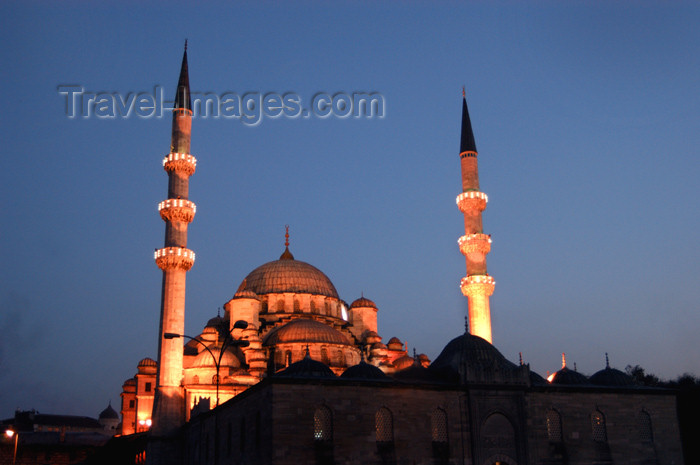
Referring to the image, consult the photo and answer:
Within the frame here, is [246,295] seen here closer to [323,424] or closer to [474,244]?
[474,244]

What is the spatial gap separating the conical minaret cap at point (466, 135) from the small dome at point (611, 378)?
17.0 metres

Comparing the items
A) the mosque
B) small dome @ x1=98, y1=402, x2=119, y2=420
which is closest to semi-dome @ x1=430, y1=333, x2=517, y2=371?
the mosque

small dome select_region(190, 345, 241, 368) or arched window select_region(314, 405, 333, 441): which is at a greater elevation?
small dome select_region(190, 345, 241, 368)

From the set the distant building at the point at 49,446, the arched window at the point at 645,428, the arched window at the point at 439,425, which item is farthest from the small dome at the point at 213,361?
the arched window at the point at 645,428

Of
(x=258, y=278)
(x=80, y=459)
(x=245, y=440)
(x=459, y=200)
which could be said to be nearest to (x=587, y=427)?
(x=245, y=440)

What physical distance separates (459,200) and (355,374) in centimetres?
1861

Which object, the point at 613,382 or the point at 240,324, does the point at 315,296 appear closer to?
the point at 613,382

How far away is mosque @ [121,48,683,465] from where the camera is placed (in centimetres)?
2533

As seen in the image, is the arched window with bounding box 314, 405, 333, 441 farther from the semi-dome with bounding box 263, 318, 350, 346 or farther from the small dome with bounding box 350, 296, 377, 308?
the small dome with bounding box 350, 296, 377, 308

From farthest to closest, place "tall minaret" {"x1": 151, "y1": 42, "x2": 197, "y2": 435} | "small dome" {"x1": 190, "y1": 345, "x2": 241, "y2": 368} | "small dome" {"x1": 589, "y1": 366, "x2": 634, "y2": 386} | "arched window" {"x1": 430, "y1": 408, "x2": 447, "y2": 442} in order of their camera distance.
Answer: "small dome" {"x1": 190, "y1": 345, "x2": 241, "y2": 368} → "tall minaret" {"x1": 151, "y1": 42, "x2": 197, "y2": 435} → "small dome" {"x1": 589, "y1": 366, "x2": 634, "y2": 386} → "arched window" {"x1": 430, "y1": 408, "x2": 447, "y2": 442}

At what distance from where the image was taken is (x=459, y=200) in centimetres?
4425

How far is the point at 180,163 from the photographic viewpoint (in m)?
41.2

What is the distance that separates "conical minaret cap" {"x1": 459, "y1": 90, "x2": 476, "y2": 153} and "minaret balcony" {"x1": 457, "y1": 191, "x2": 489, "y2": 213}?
3.19m

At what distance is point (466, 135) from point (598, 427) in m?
21.9
